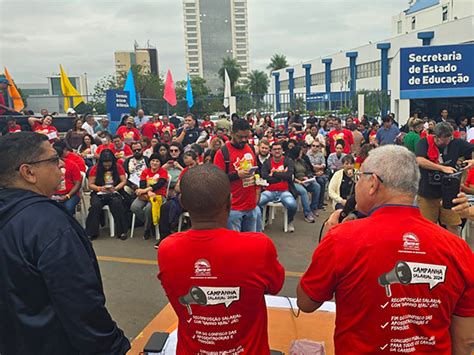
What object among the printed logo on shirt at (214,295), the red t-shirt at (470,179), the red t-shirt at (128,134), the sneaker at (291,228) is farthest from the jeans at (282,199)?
the printed logo on shirt at (214,295)

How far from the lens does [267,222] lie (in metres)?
7.52

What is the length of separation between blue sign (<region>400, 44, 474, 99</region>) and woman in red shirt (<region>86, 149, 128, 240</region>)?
39.8ft

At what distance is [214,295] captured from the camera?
179 cm

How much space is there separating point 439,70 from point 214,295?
15.6 meters

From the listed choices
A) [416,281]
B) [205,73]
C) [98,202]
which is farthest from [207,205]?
[205,73]

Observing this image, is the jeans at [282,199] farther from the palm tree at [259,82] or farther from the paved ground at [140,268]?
the palm tree at [259,82]

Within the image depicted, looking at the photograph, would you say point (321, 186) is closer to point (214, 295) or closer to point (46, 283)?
point (214, 295)

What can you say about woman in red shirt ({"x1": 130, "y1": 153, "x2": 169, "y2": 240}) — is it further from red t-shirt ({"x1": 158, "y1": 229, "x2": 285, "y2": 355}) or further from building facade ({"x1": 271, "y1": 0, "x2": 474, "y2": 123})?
building facade ({"x1": 271, "y1": 0, "x2": 474, "y2": 123})

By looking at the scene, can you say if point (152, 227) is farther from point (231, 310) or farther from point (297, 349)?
point (231, 310)

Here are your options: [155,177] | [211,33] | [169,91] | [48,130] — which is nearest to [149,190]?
[155,177]

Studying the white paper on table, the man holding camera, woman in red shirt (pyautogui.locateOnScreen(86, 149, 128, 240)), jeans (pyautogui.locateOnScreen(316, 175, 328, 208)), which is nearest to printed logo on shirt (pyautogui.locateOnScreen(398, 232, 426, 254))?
the man holding camera

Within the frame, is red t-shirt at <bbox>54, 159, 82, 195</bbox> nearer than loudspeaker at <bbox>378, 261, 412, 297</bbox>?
No

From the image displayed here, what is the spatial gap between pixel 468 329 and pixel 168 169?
593 centimetres

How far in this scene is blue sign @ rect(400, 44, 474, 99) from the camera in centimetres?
1466
